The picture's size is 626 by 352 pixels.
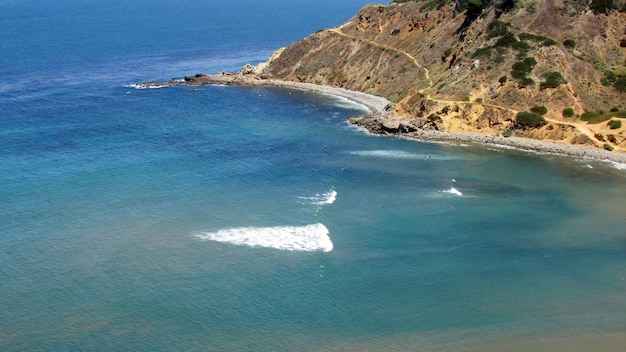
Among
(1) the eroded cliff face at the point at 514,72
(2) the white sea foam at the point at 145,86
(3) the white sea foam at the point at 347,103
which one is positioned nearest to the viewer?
(1) the eroded cliff face at the point at 514,72

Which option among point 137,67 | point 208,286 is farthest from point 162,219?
point 137,67

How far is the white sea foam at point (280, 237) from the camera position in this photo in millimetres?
55500

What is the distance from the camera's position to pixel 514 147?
269 feet

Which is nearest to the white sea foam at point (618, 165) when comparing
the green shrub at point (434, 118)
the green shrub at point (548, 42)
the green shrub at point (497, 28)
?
the green shrub at point (548, 42)

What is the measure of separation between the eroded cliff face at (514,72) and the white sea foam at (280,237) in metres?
37.8

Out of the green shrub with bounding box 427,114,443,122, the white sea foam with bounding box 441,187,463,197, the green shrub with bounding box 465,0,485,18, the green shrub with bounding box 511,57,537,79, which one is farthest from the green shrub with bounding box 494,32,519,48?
the white sea foam with bounding box 441,187,463,197

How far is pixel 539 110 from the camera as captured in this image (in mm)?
85312

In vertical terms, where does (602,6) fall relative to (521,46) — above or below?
above

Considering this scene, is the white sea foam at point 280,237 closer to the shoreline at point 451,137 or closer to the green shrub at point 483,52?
the shoreline at point 451,137

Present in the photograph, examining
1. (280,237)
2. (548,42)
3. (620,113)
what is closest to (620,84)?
(620,113)

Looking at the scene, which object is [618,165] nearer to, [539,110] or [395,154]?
[539,110]

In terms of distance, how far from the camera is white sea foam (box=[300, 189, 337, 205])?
213 ft

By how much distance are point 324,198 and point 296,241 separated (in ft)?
34.7

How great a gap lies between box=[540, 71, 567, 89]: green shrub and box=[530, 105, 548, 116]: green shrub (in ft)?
10.7
